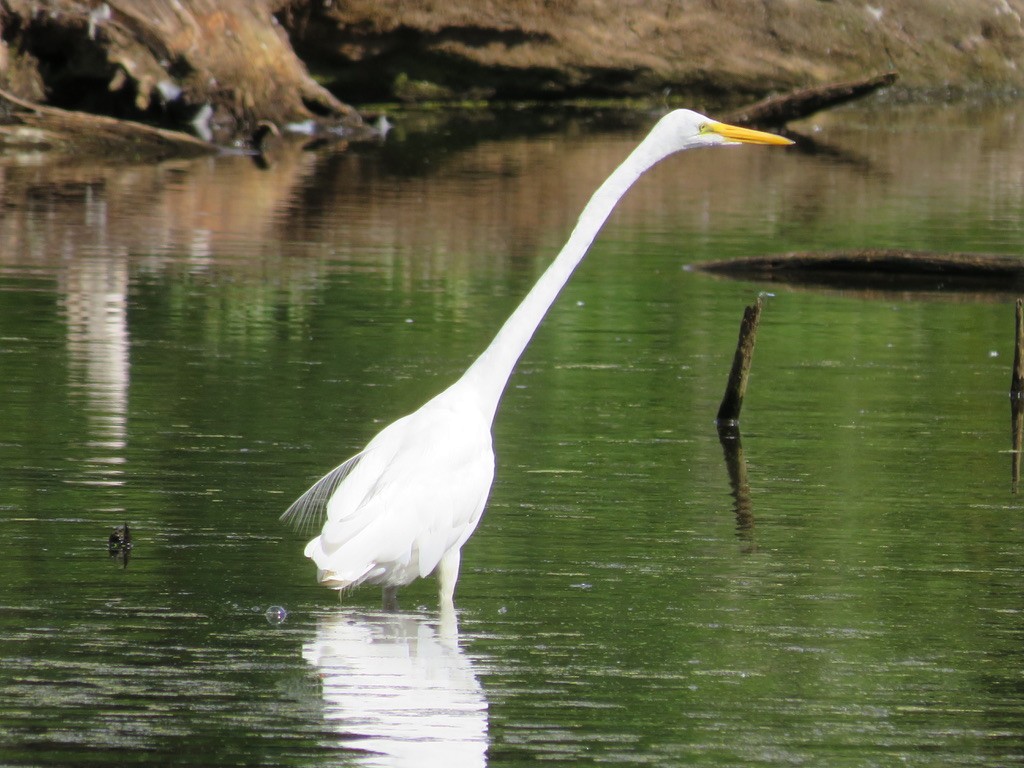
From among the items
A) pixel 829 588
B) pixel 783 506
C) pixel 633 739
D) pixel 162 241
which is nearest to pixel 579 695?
pixel 633 739

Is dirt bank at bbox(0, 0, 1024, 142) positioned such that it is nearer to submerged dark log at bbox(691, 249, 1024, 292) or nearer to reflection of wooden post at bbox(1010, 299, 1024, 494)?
submerged dark log at bbox(691, 249, 1024, 292)

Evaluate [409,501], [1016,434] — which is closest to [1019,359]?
[1016,434]

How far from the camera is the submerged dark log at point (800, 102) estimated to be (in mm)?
32562

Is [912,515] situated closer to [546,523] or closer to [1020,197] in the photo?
[546,523]

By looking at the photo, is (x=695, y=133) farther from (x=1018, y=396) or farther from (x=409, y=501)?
(x=1018, y=396)

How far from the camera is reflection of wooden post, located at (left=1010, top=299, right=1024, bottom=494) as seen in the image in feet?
35.0

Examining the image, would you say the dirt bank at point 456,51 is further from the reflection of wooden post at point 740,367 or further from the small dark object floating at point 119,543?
the small dark object floating at point 119,543

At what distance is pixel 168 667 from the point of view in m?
6.36

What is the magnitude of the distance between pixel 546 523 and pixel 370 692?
8.70ft

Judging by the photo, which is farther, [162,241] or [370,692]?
[162,241]

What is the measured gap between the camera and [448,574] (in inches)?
278

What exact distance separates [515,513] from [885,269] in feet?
29.7

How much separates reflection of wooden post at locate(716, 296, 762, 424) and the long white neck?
3005 millimetres

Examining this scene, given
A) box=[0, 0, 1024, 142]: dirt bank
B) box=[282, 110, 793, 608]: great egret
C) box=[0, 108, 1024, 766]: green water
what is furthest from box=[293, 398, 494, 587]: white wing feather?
box=[0, 0, 1024, 142]: dirt bank
